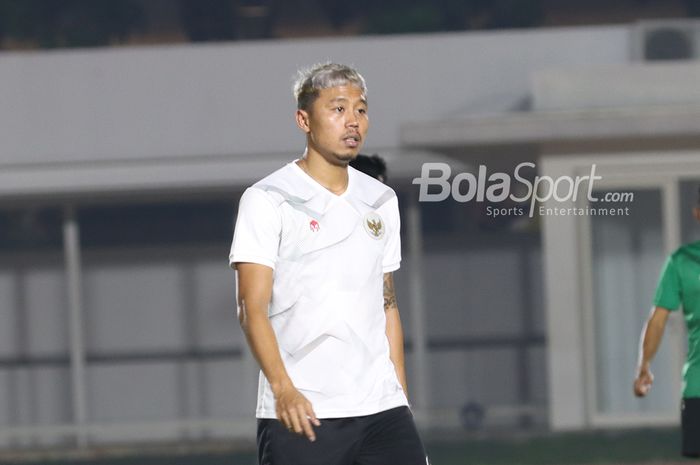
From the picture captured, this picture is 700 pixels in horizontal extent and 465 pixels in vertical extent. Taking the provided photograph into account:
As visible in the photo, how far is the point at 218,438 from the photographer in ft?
53.5

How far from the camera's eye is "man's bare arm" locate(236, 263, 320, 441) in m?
4.45

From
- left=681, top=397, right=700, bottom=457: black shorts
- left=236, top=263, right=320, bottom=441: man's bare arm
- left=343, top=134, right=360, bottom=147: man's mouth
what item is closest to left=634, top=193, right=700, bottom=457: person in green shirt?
left=681, top=397, right=700, bottom=457: black shorts

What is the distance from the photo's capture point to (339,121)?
182 inches

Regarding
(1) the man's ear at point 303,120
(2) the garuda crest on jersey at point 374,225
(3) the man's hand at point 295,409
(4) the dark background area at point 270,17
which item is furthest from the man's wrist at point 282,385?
(4) the dark background area at point 270,17

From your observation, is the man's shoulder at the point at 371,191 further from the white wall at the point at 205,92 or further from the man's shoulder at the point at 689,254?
the white wall at the point at 205,92

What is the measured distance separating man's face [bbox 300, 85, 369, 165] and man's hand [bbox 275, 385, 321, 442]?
71 centimetres

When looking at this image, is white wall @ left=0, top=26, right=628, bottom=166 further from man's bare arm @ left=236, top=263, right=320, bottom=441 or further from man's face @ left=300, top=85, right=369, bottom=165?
man's bare arm @ left=236, top=263, right=320, bottom=441

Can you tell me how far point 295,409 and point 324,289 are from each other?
366 mm

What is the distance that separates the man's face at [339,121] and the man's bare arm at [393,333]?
465 mm

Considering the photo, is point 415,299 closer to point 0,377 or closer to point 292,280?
point 0,377

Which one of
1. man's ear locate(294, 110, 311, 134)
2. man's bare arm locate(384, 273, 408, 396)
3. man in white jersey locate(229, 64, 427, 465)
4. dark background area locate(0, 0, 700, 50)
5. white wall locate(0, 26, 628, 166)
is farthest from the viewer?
dark background area locate(0, 0, 700, 50)

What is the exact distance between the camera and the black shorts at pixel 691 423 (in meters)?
6.71

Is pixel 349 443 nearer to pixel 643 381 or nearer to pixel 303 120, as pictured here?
pixel 303 120

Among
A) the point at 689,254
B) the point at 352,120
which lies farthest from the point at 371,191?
the point at 689,254
